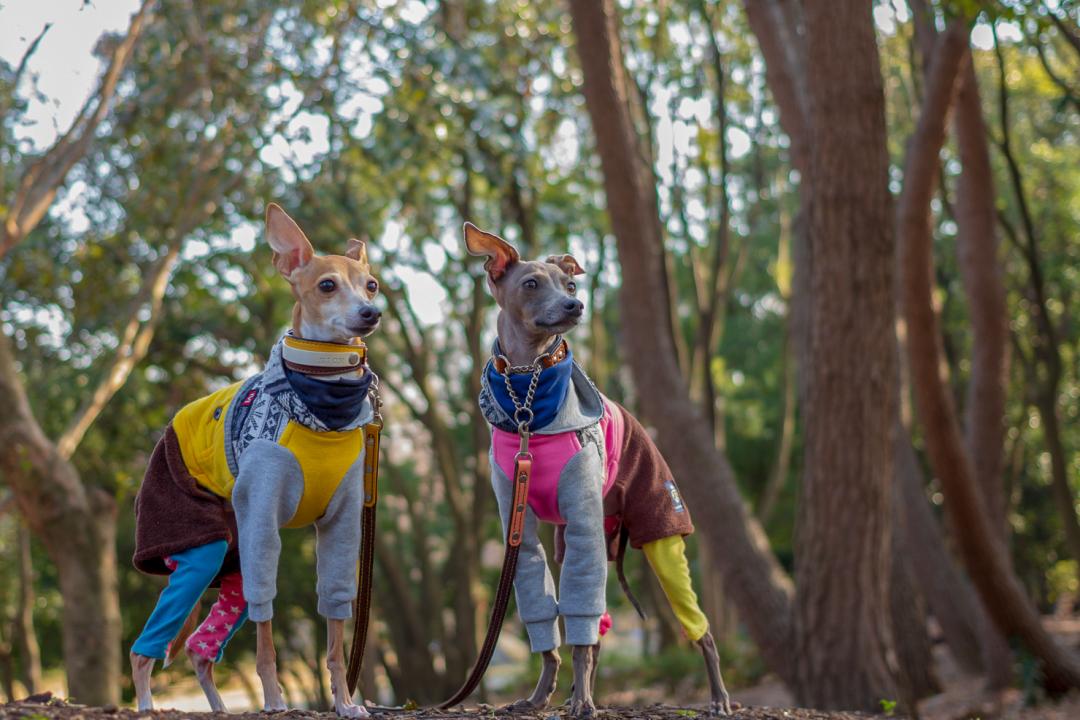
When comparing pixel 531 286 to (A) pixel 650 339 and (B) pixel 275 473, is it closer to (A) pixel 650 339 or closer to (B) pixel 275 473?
(B) pixel 275 473

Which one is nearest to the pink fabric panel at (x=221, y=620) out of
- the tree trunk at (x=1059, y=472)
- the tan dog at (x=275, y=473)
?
the tan dog at (x=275, y=473)

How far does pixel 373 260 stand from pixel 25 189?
867 centimetres

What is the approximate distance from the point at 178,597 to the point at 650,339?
6195mm

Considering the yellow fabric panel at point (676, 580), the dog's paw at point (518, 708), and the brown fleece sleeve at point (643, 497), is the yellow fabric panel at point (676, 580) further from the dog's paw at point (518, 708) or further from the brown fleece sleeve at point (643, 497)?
the dog's paw at point (518, 708)

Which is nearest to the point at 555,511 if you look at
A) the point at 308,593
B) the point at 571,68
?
the point at 571,68

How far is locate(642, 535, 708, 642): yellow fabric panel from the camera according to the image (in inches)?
226

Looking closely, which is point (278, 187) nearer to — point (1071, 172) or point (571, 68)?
point (571, 68)

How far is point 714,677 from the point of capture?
5.84 meters

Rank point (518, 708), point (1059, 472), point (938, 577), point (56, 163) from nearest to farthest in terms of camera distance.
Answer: point (518, 708)
point (56, 163)
point (938, 577)
point (1059, 472)

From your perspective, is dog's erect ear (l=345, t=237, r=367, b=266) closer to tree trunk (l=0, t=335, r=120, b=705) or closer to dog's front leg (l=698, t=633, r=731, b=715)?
dog's front leg (l=698, t=633, r=731, b=715)

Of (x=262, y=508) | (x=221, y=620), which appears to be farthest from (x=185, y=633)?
(x=262, y=508)

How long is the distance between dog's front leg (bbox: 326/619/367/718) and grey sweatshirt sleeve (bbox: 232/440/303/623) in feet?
1.13

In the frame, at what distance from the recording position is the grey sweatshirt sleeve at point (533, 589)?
5.42 meters

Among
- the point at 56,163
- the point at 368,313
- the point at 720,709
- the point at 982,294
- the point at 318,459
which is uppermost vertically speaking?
the point at 56,163
